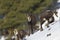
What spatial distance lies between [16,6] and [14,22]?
58.3 inches

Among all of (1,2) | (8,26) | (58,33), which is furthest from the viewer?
(1,2)

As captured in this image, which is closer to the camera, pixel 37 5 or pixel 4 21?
Result: pixel 4 21

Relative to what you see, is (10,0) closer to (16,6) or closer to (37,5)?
(16,6)

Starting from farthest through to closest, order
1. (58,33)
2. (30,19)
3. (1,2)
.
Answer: (1,2) < (30,19) < (58,33)

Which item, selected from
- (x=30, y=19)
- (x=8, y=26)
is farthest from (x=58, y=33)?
(x=8, y=26)

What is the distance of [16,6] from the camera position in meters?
21.9

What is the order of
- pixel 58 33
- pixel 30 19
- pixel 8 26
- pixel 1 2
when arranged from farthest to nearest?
1. pixel 1 2
2. pixel 8 26
3. pixel 30 19
4. pixel 58 33

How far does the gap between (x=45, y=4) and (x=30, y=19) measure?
8959mm

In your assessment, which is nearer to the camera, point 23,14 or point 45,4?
point 23,14

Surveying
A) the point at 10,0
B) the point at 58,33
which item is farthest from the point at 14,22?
the point at 58,33

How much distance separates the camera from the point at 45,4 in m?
22.8

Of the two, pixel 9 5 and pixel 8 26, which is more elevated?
pixel 9 5

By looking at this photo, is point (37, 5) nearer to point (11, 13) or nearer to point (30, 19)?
point (11, 13)

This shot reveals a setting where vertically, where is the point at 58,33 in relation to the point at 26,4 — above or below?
below
